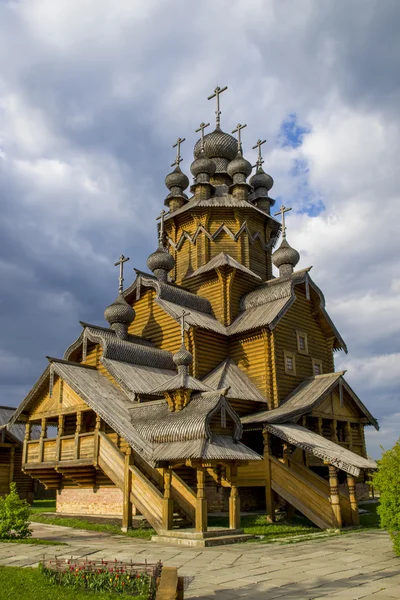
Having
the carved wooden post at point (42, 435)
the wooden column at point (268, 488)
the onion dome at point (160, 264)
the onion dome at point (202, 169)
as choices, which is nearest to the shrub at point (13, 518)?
the carved wooden post at point (42, 435)

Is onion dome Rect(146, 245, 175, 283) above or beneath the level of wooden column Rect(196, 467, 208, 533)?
above

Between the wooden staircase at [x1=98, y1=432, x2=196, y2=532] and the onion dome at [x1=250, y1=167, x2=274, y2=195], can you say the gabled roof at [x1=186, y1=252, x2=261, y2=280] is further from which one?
the wooden staircase at [x1=98, y1=432, x2=196, y2=532]

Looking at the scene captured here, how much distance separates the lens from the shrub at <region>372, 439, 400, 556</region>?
9.53 m

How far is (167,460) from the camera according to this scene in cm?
1188

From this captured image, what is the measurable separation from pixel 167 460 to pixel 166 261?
11256 millimetres

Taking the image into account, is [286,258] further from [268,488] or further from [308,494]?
[308,494]

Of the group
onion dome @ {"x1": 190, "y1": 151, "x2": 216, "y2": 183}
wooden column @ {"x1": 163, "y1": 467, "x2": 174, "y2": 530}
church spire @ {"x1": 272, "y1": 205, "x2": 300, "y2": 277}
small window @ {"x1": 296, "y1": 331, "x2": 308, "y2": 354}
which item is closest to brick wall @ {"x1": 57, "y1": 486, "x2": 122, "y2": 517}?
wooden column @ {"x1": 163, "y1": 467, "x2": 174, "y2": 530}

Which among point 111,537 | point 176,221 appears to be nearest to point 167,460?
point 111,537

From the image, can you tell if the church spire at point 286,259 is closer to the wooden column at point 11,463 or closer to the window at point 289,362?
the window at point 289,362

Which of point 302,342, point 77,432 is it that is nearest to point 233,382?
point 302,342

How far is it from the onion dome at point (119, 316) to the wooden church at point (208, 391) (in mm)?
53

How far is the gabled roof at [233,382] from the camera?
18.0 m

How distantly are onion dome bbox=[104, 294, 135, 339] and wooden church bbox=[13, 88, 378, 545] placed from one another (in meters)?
0.05

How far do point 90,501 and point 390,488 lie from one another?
31.3 feet
